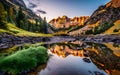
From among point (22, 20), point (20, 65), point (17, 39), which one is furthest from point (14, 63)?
point (22, 20)

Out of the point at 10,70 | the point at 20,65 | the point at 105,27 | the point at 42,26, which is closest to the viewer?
the point at 10,70

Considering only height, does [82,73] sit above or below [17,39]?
below

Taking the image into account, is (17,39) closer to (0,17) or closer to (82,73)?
(0,17)

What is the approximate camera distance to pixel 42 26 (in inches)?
6703

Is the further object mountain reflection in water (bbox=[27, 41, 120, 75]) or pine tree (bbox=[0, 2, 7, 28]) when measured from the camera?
pine tree (bbox=[0, 2, 7, 28])

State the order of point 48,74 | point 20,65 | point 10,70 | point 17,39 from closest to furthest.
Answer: point 10,70, point 20,65, point 48,74, point 17,39

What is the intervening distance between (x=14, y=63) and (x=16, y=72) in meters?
1.23

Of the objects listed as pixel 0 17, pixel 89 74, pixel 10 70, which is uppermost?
pixel 0 17

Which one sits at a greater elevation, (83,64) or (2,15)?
(2,15)

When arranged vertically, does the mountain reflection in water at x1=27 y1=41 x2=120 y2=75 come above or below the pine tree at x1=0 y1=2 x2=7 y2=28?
below

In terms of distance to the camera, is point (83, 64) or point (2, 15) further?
point (2, 15)

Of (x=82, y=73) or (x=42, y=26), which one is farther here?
(x=42, y=26)

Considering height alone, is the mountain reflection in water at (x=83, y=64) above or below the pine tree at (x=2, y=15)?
below

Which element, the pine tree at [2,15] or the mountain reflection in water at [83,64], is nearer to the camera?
the mountain reflection in water at [83,64]
